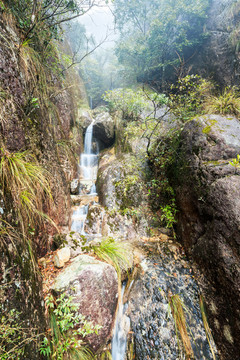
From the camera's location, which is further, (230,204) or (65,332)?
(230,204)

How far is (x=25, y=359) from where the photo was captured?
3.97 feet

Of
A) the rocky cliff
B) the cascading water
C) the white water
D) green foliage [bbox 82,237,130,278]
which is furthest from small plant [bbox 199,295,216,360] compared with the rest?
the cascading water

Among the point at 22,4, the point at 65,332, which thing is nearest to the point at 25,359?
the point at 65,332

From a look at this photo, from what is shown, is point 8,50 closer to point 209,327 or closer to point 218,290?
point 218,290

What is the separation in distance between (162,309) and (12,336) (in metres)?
2.29

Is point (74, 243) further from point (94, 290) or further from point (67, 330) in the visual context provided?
point (67, 330)

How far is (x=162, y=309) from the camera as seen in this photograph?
2.51 metres

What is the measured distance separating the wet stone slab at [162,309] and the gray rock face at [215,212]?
27 centimetres

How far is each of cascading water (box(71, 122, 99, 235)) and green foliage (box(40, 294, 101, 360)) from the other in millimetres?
2387

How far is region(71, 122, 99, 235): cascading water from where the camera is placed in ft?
15.2

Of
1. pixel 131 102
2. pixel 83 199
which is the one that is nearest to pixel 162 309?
pixel 83 199

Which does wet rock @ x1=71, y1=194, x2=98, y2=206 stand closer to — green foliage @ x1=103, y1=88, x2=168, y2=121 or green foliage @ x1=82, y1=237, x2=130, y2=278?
green foliage @ x1=82, y1=237, x2=130, y2=278

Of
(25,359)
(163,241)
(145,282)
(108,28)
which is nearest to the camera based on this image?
(25,359)

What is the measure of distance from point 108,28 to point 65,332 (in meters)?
5.59
